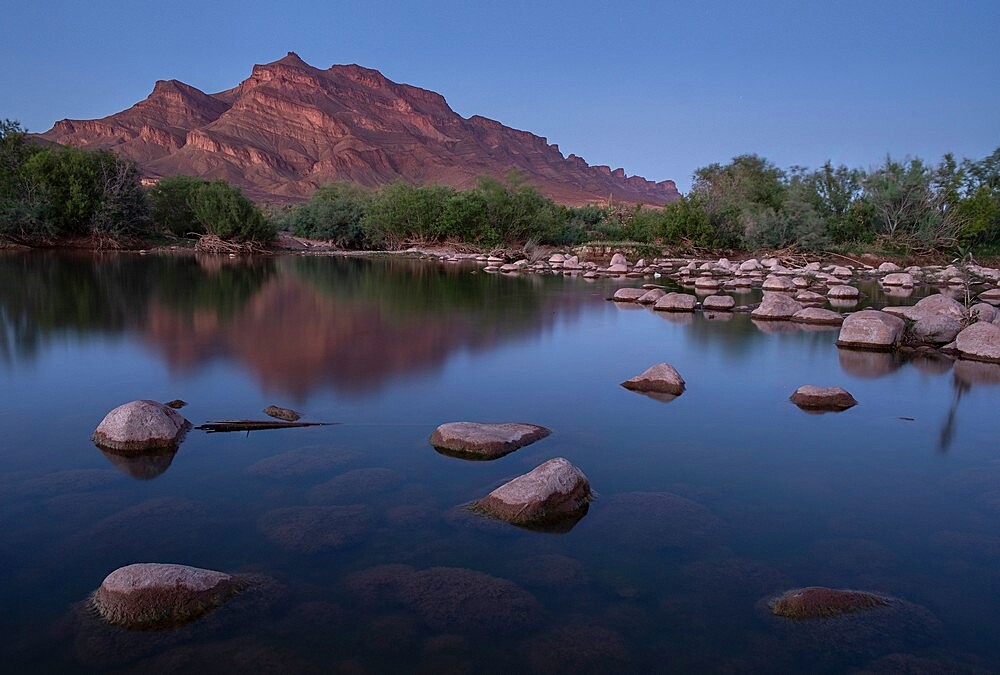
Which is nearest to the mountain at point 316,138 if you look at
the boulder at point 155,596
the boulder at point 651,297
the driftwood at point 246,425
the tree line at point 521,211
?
the tree line at point 521,211

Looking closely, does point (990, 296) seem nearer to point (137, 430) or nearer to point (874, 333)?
point (874, 333)

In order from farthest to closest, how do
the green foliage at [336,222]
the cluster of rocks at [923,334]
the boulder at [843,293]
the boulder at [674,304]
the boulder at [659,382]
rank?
the green foliage at [336,222]
the boulder at [843,293]
the boulder at [674,304]
the cluster of rocks at [923,334]
the boulder at [659,382]

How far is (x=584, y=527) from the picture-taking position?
488cm

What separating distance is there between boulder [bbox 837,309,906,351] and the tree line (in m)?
23.0

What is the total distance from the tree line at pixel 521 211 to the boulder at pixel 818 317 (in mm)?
20201

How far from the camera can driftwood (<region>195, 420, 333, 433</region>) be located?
6789 mm

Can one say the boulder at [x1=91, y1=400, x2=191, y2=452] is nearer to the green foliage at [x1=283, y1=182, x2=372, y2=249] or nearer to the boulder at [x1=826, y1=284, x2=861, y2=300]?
the boulder at [x1=826, y1=284, x2=861, y2=300]

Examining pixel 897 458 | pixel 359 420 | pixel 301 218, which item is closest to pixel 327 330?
pixel 359 420

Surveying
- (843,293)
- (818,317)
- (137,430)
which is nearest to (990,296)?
(843,293)

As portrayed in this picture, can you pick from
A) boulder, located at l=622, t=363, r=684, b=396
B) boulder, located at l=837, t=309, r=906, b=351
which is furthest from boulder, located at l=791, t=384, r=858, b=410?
boulder, located at l=837, t=309, r=906, b=351

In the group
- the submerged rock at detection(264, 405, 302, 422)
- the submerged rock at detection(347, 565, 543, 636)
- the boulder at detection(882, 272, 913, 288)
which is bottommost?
the submerged rock at detection(347, 565, 543, 636)

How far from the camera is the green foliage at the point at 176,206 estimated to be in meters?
41.9

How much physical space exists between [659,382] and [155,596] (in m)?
6.57

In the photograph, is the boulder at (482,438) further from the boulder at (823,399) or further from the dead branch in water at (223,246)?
the dead branch in water at (223,246)
